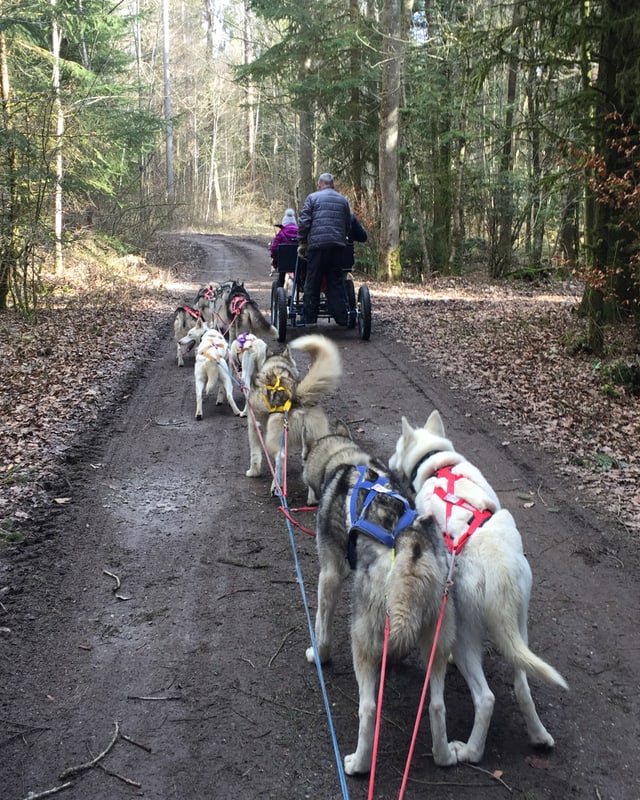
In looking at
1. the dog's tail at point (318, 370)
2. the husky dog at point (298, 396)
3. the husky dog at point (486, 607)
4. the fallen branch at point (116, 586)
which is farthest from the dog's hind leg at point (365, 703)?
the dog's tail at point (318, 370)

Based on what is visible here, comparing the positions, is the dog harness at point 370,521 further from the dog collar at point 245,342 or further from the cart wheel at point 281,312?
the cart wheel at point 281,312

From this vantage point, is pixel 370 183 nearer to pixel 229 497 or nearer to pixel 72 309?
pixel 72 309

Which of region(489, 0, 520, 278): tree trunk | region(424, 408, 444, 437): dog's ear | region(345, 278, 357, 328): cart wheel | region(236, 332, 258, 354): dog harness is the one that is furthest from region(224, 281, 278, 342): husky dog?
region(489, 0, 520, 278): tree trunk

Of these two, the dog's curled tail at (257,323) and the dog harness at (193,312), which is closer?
the dog harness at (193,312)

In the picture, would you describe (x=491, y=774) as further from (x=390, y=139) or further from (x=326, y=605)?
(x=390, y=139)

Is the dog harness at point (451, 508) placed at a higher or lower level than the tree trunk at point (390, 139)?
lower

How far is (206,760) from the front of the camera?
3152mm

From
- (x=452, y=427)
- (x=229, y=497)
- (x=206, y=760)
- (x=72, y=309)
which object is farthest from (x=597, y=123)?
A: (x=72, y=309)

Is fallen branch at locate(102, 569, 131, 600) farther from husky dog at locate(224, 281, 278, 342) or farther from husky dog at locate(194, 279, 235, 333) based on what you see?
husky dog at locate(194, 279, 235, 333)

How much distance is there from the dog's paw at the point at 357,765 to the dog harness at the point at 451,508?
1.06 m

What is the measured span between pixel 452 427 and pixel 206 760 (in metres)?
5.53

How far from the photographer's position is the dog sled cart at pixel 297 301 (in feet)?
39.2

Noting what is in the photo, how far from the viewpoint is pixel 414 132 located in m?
20.1

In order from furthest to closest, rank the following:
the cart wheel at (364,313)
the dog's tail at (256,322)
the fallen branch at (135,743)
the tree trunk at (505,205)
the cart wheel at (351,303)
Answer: the tree trunk at (505,205) → the cart wheel at (351,303) → the cart wheel at (364,313) → the dog's tail at (256,322) → the fallen branch at (135,743)
